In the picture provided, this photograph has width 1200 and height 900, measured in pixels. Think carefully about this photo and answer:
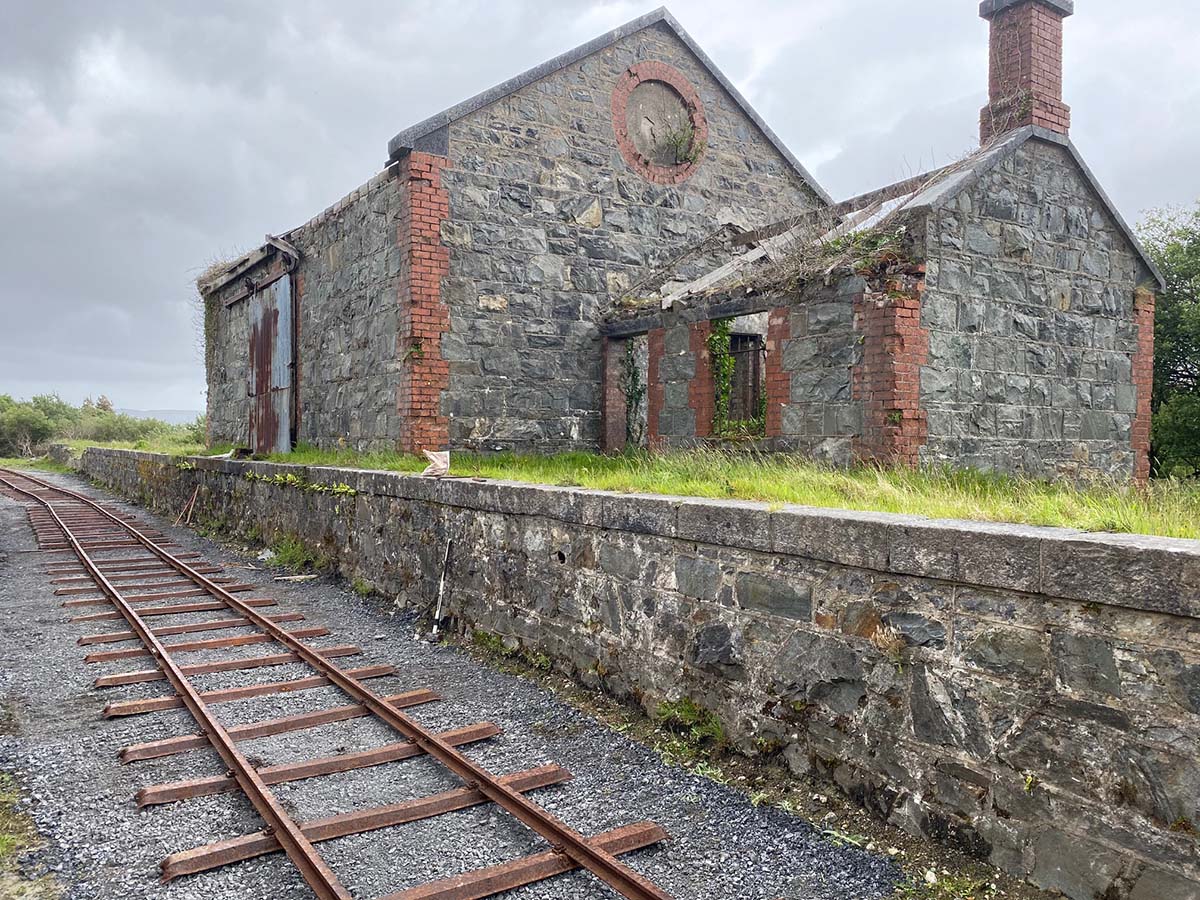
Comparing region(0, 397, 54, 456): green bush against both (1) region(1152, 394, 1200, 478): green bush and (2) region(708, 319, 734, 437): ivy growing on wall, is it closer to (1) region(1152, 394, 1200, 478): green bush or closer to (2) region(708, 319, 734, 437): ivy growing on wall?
(2) region(708, 319, 734, 437): ivy growing on wall

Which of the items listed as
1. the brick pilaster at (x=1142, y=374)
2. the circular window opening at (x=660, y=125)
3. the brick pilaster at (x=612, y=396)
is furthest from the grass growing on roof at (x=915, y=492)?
the circular window opening at (x=660, y=125)

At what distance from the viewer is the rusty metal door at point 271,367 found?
15664 millimetres

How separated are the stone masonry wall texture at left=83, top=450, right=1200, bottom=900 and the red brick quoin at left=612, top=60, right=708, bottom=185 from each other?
8.61 metres

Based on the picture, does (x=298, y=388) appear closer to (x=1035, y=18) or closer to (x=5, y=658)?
(x=5, y=658)

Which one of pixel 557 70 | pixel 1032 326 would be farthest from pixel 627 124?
pixel 1032 326

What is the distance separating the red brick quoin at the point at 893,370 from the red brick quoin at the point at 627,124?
19.6 ft

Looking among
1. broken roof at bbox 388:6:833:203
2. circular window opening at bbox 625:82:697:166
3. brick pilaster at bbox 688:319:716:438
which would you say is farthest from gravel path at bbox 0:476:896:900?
circular window opening at bbox 625:82:697:166

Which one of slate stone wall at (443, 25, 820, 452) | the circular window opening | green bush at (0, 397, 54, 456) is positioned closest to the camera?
slate stone wall at (443, 25, 820, 452)

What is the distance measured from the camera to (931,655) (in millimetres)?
3977

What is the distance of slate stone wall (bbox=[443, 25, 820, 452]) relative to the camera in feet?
40.3

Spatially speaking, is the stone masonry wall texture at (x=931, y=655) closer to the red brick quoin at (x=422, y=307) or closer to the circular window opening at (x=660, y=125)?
the red brick quoin at (x=422, y=307)

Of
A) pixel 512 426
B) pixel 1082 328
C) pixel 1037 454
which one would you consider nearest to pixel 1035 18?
pixel 1082 328

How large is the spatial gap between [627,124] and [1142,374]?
7986 millimetres

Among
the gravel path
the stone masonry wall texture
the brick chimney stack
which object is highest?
the brick chimney stack
